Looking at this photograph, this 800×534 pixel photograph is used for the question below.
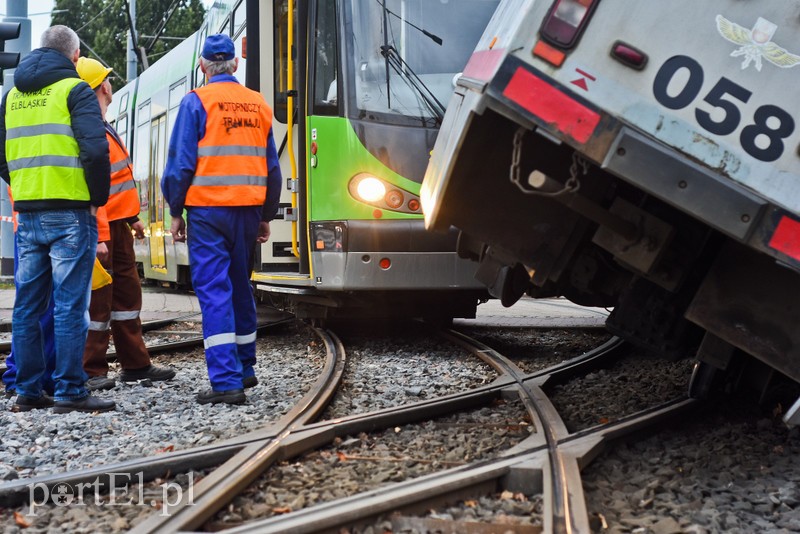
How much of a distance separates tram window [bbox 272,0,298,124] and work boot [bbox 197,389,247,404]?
371 centimetres

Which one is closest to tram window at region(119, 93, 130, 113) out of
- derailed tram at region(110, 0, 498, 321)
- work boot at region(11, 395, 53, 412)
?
derailed tram at region(110, 0, 498, 321)

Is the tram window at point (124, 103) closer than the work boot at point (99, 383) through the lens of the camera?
No

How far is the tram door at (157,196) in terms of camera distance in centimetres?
1205

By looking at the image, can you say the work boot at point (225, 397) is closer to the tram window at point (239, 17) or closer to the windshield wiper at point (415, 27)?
the windshield wiper at point (415, 27)

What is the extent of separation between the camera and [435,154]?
4.66m

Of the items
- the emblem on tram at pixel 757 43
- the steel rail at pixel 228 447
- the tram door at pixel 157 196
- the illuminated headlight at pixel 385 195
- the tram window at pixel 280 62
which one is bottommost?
the tram door at pixel 157 196

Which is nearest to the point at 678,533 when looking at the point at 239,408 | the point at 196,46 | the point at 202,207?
the point at 239,408

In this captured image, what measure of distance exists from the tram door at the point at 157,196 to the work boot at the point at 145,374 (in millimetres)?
6242

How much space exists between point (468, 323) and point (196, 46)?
4.28m

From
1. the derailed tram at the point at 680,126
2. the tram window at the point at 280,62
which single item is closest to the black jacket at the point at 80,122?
the derailed tram at the point at 680,126

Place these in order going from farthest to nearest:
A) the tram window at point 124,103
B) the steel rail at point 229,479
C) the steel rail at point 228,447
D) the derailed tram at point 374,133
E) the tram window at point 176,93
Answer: the tram window at point 124,103, the tram window at point 176,93, the derailed tram at point 374,133, the steel rail at point 228,447, the steel rail at point 229,479

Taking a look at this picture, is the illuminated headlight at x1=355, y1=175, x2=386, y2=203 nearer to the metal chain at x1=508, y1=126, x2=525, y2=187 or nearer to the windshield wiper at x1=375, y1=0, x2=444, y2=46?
the windshield wiper at x1=375, y1=0, x2=444, y2=46

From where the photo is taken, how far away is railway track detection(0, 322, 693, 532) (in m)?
2.92

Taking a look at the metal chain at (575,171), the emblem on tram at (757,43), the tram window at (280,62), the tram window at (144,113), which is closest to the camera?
the emblem on tram at (757,43)
